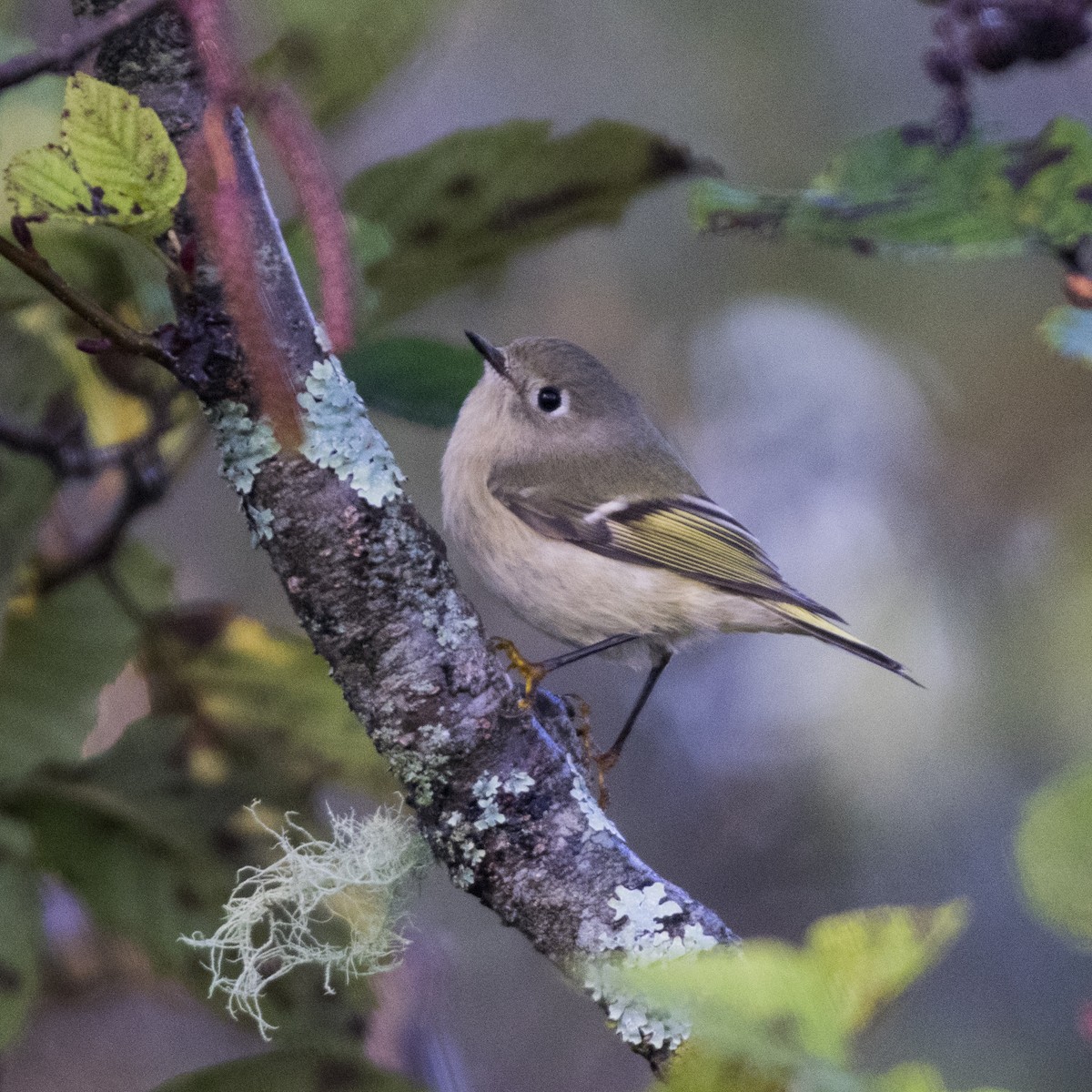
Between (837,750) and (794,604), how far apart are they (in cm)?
129

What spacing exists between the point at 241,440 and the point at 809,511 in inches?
85.2

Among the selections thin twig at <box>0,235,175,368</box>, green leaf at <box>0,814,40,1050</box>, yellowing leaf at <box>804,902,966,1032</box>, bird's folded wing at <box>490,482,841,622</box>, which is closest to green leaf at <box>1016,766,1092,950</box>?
yellowing leaf at <box>804,902,966,1032</box>

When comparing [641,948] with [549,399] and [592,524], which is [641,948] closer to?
[592,524]

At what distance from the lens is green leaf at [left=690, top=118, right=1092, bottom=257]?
76 cm

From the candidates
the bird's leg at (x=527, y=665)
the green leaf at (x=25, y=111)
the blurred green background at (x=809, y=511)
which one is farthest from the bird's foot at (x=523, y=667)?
the blurred green background at (x=809, y=511)

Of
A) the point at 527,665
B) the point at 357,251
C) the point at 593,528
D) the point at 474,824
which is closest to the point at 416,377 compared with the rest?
the point at 357,251

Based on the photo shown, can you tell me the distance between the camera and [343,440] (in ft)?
2.22

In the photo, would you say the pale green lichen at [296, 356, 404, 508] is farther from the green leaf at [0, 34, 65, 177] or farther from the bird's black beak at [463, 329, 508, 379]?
the bird's black beak at [463, 329, 508, 379]

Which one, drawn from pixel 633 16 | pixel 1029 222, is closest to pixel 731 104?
pixel 633 16

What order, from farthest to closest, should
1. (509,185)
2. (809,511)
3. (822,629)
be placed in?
1. (809,511)
2. (822,629)
3. (509,185)

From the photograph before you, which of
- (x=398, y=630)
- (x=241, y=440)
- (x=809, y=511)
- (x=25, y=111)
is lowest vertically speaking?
(x=809, y=511)

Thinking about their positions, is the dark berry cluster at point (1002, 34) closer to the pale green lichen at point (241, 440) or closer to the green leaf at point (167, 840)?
the pale green lichen at point (241, 440)

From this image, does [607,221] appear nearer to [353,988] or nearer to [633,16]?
[353,988]

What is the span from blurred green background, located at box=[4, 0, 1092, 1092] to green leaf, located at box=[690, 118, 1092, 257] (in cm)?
140
